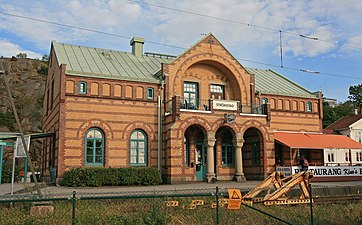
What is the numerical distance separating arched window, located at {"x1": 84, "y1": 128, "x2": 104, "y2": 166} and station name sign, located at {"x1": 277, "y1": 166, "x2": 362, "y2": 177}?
42.1 ft

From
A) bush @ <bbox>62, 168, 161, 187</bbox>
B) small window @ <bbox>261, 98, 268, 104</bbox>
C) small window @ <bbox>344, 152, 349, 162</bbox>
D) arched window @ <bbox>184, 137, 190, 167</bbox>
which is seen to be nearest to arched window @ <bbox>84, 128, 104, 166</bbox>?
bush @ <bbox>62, 168, 161, 187</bbox>

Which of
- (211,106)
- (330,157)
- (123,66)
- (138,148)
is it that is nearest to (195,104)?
(211,106)

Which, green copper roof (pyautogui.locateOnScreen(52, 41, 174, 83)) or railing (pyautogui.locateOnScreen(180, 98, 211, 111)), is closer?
green copper roof (pyautogui.locateOnScreen(52, 41, 174, 83))

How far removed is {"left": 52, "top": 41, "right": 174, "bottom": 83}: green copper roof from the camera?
26797 millimetres

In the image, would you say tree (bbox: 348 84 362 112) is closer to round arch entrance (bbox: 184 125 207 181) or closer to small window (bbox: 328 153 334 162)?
small window (bbox: 328 153 334 162)

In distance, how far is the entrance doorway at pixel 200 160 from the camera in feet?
92.6

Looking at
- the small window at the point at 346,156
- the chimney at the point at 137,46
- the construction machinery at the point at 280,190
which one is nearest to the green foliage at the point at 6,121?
the chimney at the point at 137,46

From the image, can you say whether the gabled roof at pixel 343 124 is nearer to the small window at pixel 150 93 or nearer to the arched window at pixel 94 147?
the small window at pixel 150 93

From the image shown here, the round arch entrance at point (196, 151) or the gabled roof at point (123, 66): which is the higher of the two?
the gabled roof at point (123, 66)

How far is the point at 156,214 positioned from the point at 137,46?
84.7 ft

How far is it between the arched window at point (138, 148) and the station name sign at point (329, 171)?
9936mm

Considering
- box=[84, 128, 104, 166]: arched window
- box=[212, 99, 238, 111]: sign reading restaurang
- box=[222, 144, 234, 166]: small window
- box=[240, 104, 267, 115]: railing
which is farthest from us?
box=[240, 104, 267, 115]: railing

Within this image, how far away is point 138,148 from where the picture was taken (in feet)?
88.3

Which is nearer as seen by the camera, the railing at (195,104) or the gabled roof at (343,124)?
the railing at (195,104)
